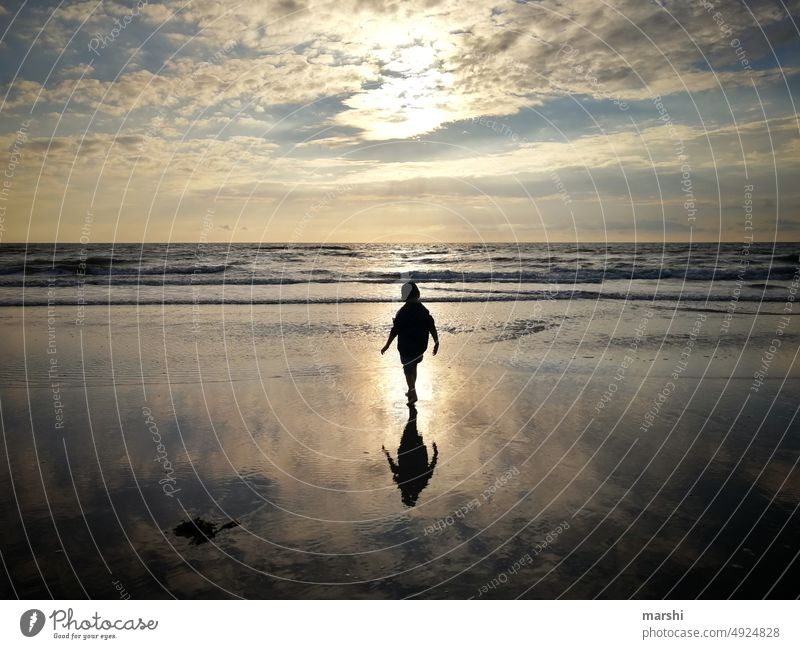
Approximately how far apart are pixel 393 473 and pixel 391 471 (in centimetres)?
8

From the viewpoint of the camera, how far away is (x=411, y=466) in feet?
27.1

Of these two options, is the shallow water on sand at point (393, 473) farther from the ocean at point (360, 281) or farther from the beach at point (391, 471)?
the ocean at point (360, 281)

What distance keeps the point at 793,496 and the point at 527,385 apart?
6172 millimetres

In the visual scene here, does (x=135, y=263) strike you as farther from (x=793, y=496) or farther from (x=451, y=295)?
(x=793, y=496)

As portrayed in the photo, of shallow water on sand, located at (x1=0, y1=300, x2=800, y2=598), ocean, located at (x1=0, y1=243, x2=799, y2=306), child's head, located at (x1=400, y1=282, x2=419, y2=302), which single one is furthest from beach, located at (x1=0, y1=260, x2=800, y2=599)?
ocean, located at (x1=0, y1=243, x2=799, y2=306)

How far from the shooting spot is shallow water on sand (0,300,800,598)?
5527 mm

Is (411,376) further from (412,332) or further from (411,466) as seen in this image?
(411,466)

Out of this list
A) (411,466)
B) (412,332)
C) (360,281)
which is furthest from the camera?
(360,281)

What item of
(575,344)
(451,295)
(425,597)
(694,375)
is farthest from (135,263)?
(425,597)

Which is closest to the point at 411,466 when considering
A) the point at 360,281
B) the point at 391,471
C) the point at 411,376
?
the point at 391,471

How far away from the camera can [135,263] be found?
5531 centimetres

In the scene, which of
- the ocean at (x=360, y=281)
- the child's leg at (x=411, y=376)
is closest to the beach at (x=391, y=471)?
the child's leg at (x=411, y=376)

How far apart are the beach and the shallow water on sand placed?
37mm
